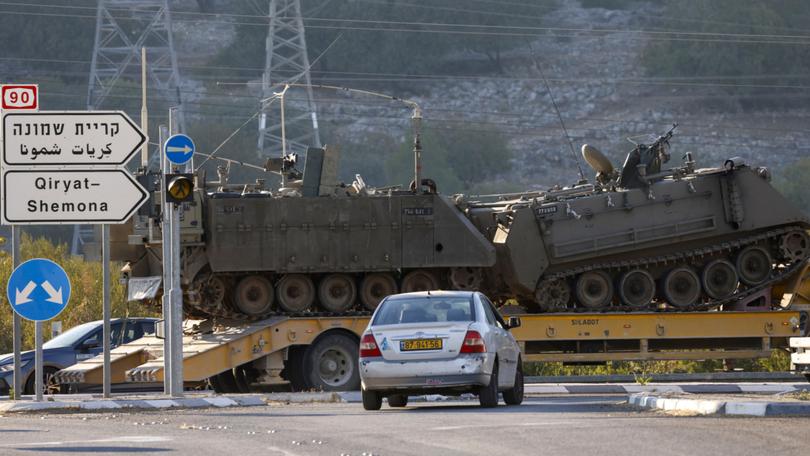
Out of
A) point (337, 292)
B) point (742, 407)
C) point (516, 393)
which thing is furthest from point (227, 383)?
point (742, 407)

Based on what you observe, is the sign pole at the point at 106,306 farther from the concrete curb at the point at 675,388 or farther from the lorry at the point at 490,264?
the concrete curb at the point at 675,388

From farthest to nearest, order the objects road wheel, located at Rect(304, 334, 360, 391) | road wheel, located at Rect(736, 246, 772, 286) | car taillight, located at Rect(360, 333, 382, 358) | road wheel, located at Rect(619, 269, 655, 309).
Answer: road wheel, located at Rect(736, 246, 772, 286)
road wheel, located at Rect(619, 269, 655, 309)
road wheel, located at Rect(304, 334, 360, 391)
car taillight, located at Rect(360, 333, 382, 358)

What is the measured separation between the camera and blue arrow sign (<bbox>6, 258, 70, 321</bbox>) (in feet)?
70.8

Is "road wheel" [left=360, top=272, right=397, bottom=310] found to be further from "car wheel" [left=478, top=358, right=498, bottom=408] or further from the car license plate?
the car license plate

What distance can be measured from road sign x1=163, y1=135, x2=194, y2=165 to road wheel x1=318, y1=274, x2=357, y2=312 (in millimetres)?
5602

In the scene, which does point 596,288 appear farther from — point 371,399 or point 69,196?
point 69,196

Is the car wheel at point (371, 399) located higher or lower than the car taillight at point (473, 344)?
lower

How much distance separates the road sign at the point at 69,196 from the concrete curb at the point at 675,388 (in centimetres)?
674

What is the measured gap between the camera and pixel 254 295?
1113 inches

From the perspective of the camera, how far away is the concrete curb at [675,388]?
24.1 metres

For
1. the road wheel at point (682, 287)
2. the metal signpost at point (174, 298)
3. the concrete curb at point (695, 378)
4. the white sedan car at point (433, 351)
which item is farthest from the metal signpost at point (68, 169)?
the road wheel at point (682, 287)

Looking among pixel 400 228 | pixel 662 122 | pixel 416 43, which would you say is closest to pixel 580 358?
pixel 400 228

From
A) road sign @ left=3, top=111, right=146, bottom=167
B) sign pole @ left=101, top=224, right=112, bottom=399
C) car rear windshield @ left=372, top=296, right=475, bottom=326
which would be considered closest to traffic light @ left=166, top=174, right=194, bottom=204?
road sign @ left=3, top=111, right=146, bottom=167

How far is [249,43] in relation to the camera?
11012cm
